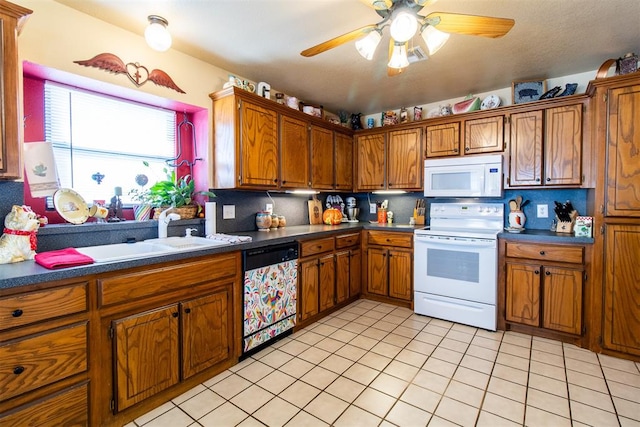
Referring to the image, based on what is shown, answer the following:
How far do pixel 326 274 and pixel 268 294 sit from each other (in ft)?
2.63

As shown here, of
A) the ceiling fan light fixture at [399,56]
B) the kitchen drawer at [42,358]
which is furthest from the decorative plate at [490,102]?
the kitchen drawer at [42,358]

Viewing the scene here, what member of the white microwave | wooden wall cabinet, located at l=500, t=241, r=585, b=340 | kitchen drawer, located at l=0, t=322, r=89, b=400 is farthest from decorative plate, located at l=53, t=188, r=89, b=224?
wooden wall cabinet, located at l=500, t=241, r=585, b=340

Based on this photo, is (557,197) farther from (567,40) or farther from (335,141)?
(335,141)

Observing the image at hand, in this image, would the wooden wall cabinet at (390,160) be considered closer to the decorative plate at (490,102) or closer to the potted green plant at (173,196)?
the decorative plate at (490,102)

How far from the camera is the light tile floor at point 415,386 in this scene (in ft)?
5.52

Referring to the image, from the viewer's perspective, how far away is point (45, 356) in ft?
4.44

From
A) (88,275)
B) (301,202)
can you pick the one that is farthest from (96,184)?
(301,202)

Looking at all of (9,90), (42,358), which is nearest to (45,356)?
(42,358)

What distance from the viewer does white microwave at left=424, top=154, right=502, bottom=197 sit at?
305cm

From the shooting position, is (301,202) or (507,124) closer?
(507,124)

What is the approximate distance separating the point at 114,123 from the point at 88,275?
1380mm

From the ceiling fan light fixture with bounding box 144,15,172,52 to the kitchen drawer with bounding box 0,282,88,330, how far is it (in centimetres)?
153

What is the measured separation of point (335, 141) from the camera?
3.76m

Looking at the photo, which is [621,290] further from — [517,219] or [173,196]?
[173,196]
